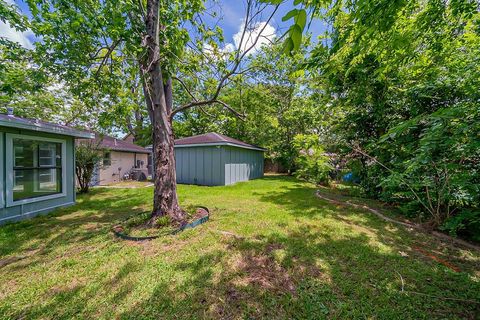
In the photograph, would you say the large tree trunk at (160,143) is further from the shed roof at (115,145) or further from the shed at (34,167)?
the shed roof at (115,145)

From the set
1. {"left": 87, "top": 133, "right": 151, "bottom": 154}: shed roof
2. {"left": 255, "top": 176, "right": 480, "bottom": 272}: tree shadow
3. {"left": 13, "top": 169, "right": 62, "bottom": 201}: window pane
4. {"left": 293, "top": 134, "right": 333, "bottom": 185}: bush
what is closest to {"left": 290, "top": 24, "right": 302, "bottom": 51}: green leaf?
{"left": 255, "top": 176, "right": 480, "bottom": 272}: tree shadow

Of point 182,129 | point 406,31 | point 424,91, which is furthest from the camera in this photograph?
point 182,129

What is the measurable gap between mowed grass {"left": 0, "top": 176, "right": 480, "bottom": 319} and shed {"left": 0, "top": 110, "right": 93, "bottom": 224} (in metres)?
0.73

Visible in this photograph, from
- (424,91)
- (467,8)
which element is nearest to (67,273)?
(467,8)

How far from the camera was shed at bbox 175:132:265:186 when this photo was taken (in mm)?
9922

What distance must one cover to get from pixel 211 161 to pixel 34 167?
645cm

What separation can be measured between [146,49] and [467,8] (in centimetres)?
511

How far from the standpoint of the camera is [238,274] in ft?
8.13

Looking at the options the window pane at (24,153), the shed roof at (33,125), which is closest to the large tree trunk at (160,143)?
the shed roof at (33,125)

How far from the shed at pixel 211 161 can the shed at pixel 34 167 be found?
5154 millimetres

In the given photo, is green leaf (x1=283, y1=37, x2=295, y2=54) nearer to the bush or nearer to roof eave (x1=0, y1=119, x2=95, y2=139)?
roof eave (x1=0, y1=119, x2=95, y2=139)

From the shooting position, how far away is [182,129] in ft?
55.7

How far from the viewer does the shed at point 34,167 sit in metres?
4.22

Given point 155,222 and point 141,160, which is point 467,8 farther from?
point 141,160
